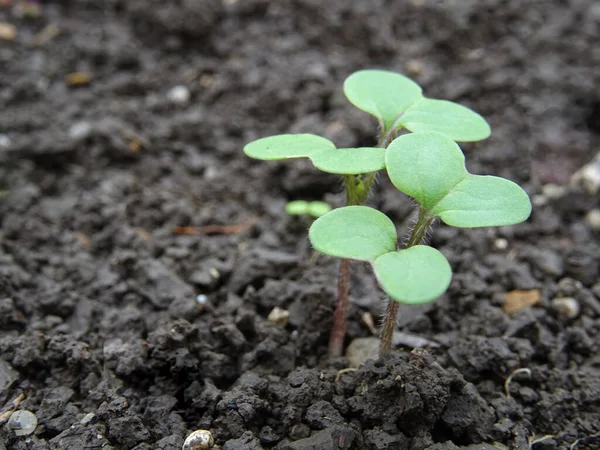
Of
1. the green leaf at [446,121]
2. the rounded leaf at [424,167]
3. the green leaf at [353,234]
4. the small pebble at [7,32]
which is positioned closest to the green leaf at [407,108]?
the green leaf at [446,121]

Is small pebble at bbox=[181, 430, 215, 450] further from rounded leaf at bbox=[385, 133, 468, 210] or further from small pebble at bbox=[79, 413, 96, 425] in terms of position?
rounded leaf at bbox=[385, 133, 468, 210]

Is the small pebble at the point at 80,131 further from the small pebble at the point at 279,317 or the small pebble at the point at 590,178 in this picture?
the small pebble at the point at 590,178

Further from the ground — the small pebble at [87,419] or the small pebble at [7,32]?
the small pebble at [7,32]

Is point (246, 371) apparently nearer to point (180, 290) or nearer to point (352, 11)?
point (180, 290)

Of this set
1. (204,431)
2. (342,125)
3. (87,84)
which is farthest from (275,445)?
(87,84)

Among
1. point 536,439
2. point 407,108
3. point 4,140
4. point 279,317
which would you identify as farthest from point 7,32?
A: point 536,439
